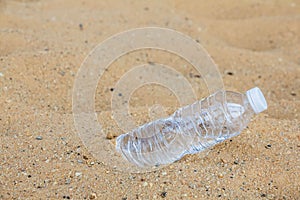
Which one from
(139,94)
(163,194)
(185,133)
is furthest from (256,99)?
(139,94)

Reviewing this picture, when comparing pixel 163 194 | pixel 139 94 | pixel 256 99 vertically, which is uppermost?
pixel 256 99

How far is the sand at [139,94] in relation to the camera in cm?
182

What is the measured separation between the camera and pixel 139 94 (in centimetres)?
255

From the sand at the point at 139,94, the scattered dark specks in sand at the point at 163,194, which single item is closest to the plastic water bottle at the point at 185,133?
the sand at the point at 139,94

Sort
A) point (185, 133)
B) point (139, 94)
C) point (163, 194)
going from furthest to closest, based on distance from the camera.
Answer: point (139, 94), point (185, 133), point (163, 194)

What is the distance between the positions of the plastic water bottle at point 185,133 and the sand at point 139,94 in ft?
0.22

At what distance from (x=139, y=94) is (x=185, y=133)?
55 cm

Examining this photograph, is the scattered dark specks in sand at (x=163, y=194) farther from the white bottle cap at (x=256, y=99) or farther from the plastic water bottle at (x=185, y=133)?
the white bottle cap at (x=256, y=99)

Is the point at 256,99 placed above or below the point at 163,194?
above

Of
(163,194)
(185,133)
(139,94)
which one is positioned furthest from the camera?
(139,94)

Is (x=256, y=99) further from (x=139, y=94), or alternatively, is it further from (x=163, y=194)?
(x=139, y=94)

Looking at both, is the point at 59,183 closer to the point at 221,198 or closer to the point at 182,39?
the point at 221,198

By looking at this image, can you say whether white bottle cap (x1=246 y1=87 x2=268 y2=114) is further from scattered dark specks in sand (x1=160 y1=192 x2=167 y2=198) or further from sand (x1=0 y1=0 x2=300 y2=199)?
scattered dark specks in sand (x1=160 y1=192 x2=167 y2=198)

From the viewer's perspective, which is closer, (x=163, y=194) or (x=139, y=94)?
(x=163, y=194)
